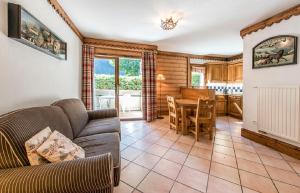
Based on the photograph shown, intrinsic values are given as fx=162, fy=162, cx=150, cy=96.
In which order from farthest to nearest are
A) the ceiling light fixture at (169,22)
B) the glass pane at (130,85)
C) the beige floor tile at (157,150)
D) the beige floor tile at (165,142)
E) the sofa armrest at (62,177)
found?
1. the glass pane at (130,85)
2. the beige floor tile at (165,142)
3. the ceiling light fixture at (169,22)
4. the beige floor tile at (157,150)
5. the sofa armrest at (62,177)

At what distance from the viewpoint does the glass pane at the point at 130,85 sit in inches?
196

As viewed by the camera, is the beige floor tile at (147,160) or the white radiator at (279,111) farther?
the white radiator at (279,111)

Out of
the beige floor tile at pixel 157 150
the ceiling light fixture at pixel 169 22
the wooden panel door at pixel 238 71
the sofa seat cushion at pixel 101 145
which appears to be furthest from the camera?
the wooden panel door at pixel 238 71

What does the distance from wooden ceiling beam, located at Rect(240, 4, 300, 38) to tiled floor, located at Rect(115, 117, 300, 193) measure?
2212mm

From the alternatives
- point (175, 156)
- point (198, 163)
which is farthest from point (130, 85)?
point (198, 163)

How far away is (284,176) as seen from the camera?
1989 mm

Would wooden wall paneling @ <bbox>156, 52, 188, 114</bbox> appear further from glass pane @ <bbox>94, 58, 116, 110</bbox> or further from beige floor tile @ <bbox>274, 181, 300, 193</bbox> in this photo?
beige floor tile @ <bbox>274, 181, 300, 193</bbox>

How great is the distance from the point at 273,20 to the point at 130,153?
3345 mm

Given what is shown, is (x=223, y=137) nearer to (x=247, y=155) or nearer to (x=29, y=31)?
(x=247, y=155)

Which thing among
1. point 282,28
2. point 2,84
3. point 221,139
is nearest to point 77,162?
point 2,84

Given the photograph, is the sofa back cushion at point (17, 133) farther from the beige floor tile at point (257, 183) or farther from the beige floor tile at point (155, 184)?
the beige floor tile at point (257, 183)

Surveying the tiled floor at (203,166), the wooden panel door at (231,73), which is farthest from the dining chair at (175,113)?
the wooden panel door at (231,73)

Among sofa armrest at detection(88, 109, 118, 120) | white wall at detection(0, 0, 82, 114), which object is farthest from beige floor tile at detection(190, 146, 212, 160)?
white wall at detection(0, 0, 82, 114)

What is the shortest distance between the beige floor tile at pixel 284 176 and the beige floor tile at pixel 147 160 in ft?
4.86
